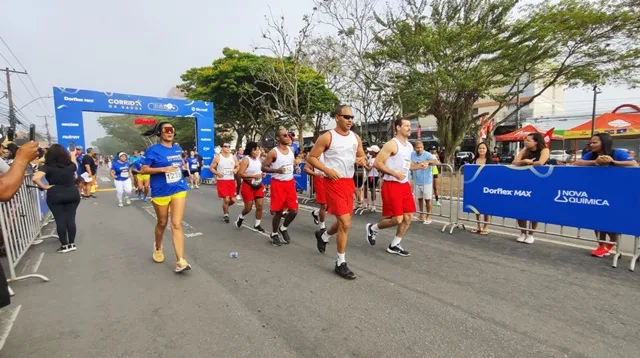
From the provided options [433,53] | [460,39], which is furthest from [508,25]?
[433,53]

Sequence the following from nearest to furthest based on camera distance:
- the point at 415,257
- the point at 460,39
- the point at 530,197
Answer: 1. the point at 415,257
2. the point at 530,197
3. the point at 460,39

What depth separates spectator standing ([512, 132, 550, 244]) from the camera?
206 inches

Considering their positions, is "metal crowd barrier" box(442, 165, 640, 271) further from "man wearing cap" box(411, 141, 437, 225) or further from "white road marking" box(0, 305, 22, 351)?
"white road marking" box(0, 305, 22, 351)

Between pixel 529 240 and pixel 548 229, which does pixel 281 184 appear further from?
pixel 548 229

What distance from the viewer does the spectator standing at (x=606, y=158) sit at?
438 cm

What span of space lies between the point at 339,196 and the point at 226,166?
177 inches

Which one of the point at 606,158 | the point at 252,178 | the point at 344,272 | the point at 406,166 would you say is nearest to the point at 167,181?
the point at 252,178

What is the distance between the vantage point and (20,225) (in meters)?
5.09

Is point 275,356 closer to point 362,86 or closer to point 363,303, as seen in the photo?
point 363,303

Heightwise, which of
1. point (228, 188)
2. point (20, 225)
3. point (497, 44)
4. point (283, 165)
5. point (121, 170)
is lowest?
point (20, 225)

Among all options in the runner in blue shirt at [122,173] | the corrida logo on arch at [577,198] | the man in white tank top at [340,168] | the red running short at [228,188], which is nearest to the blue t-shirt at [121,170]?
the runner in blue shirt at [122,173]

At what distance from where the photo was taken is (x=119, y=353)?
96.6 inches

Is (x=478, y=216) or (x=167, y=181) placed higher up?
(x=167, y=181)

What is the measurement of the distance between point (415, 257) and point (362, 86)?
58.2 ft
